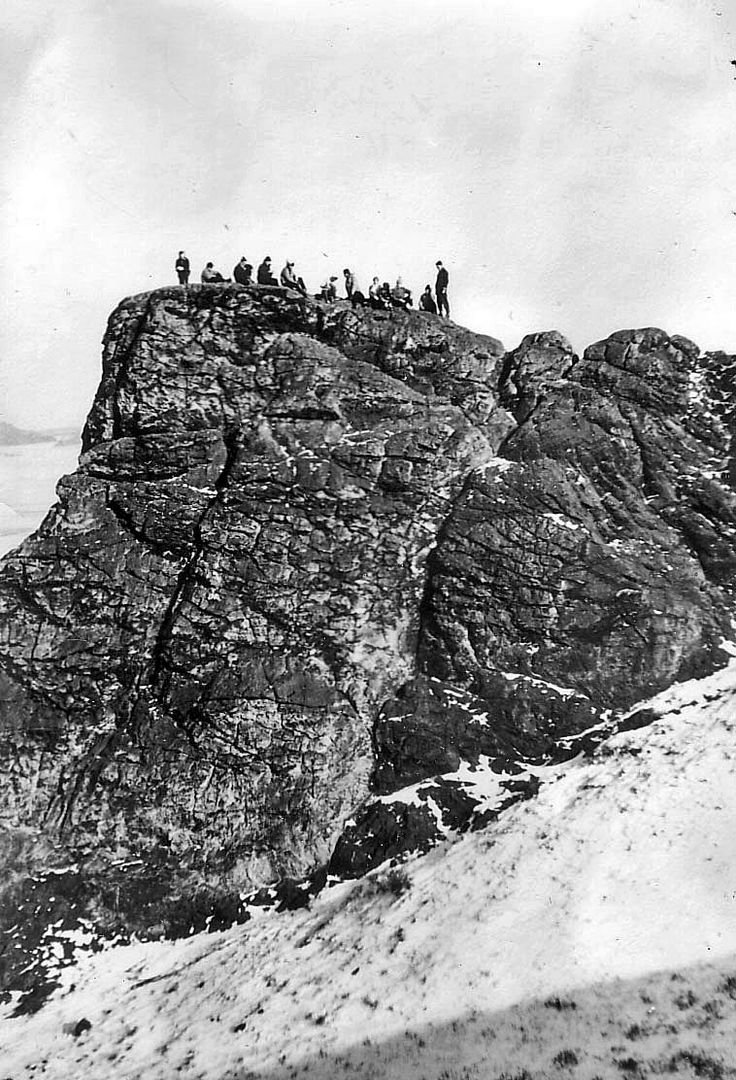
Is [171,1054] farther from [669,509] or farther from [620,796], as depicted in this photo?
[669,509]

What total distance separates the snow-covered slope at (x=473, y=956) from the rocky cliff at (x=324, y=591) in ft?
5.19

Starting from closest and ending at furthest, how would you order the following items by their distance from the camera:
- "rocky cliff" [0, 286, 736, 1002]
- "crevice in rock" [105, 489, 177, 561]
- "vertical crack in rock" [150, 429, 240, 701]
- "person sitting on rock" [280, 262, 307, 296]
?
1. "rocky cliff" [0, 286, 736, 1002]
2. "vertical crack in rock" [150, 429, 240, 701]
3. "crevice in rock" [105, 489, 177, 561]
4. "person sitting on rock" [280, 262, 307, 296]

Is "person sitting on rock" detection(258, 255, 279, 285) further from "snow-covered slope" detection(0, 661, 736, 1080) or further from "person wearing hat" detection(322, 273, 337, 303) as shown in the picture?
"snow-covered slope" detection(0, 661, 736, 1080)

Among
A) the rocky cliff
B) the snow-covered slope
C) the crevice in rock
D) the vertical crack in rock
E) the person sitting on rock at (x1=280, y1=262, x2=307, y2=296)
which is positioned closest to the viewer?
the snow-covered slope

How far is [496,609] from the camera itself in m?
23.0

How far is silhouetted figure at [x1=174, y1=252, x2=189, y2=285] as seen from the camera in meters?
28.1

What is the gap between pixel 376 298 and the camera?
28859 millimetres

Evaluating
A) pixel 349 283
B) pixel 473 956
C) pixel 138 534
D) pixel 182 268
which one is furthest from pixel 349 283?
pixel 473 956

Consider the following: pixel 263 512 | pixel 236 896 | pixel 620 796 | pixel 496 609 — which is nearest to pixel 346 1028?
pixel 236 896

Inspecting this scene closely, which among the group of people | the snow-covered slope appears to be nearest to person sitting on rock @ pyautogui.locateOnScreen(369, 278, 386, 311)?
the group of people

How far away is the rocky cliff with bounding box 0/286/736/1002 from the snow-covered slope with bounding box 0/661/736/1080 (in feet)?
5.19

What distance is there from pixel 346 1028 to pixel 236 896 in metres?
6.09

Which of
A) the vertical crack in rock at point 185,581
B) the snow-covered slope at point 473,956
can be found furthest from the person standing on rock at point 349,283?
the snow-covered slope at point 473,956

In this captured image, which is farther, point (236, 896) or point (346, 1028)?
point (236, 896)
